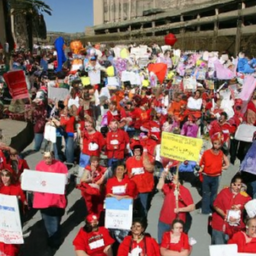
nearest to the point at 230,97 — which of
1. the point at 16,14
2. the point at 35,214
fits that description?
the point at 35,214

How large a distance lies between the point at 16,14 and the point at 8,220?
21840mm

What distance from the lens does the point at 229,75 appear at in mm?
14266

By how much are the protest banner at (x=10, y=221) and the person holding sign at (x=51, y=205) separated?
2.27 ft

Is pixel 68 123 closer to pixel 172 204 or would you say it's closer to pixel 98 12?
pixel 172 204

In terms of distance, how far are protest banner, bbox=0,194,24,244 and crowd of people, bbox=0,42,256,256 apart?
8.6 inches

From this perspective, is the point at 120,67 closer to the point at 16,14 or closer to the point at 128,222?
the point at 16,14

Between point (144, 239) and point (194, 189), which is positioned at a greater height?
point (144, 239)

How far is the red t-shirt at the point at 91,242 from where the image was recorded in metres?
4.20

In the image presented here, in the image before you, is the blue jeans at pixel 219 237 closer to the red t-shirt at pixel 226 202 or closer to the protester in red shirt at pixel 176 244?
the red t-shirt at pixel 226 202

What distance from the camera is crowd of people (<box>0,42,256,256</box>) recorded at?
168 inches

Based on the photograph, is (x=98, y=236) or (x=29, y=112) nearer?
(x=98, y=236)

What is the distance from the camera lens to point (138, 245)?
4.13 m

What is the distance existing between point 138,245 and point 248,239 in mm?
1218

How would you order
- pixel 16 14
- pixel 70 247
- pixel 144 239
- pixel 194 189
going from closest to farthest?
pixel 144 239 → pixel 70 247 → pixel 194 189 → pixel 16 14
